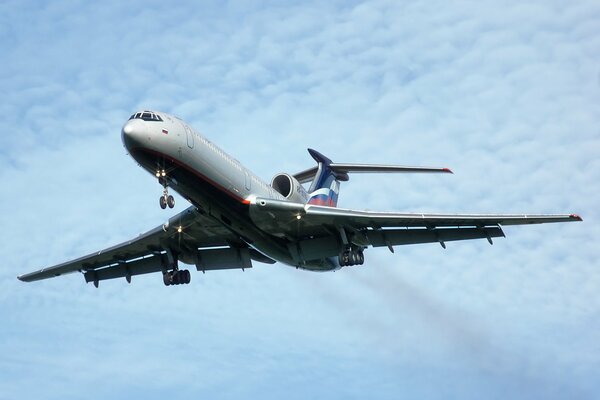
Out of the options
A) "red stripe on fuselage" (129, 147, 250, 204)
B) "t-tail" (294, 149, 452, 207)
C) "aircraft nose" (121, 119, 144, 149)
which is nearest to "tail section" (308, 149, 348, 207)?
"t-tail" (294, 149, 452, 207)

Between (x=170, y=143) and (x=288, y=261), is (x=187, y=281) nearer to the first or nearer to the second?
(x=288, y=261)

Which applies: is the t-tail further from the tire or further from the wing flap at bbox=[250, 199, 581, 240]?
the tire

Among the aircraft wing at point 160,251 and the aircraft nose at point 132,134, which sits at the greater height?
the aircraft nose at point 132,134

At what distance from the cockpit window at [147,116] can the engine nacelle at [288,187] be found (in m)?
5.96

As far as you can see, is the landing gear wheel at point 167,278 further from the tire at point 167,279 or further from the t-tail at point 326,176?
the t-tail at point 326,176

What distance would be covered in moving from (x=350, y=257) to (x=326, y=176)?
15.7 ft

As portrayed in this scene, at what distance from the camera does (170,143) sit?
32.2 meters

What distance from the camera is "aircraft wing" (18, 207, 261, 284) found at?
37.1 m

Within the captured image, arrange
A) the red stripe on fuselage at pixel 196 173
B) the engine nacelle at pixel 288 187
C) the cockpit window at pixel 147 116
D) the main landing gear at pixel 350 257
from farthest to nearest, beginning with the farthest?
the engine nacelle at pixel 288 187 < the main landing gear at pixel 350 257 < the cockpit window at pixel 147 116 < the red stripe on fuselage at pixel 196 173

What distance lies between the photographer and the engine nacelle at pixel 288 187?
36.7 metres

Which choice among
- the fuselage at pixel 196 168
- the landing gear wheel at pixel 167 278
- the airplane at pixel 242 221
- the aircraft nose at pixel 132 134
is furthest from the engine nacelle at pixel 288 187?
the aircraft nose at pixel 132 134

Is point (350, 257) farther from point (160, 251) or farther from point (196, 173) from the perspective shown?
point (160, 251)

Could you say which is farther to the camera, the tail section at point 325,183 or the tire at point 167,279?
the tail section at point 325,183

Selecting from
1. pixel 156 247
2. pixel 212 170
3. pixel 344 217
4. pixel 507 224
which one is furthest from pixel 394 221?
pixel 156 247
